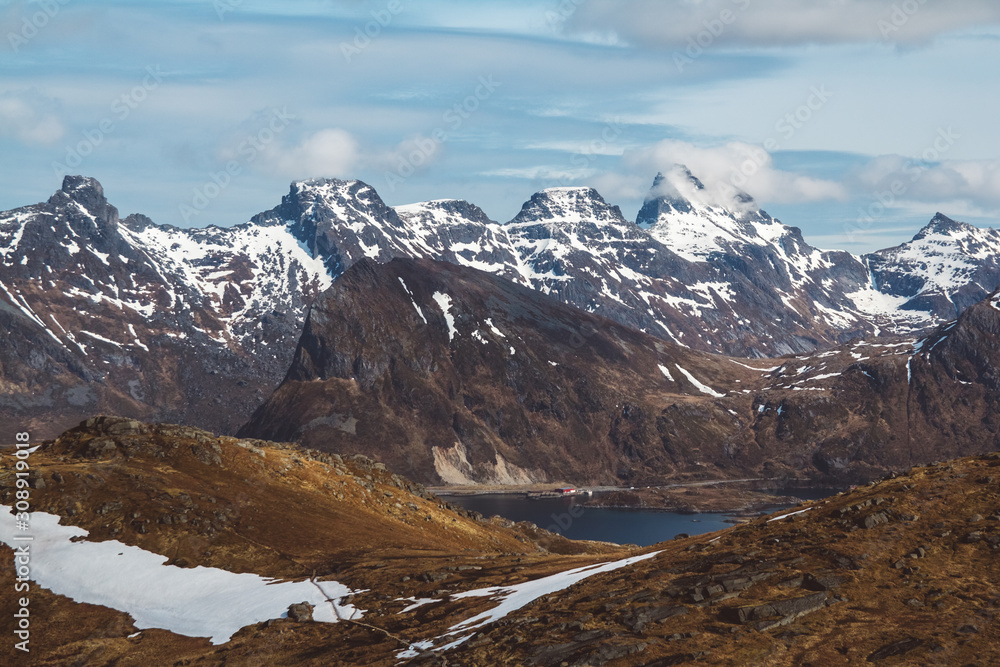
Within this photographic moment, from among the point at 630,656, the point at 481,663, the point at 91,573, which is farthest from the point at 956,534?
the point at 91,573

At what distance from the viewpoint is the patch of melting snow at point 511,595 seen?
65.8 meters

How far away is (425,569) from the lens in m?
87.4

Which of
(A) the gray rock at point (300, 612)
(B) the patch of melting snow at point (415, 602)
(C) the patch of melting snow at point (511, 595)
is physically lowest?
(C) the patch of melting snow at point (511, 595)

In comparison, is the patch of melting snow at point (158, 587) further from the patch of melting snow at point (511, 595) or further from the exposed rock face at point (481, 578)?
the patch of melting snow at point (511, 595)

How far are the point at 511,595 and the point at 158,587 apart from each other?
33330 millimetres

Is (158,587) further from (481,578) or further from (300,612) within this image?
(481,578)

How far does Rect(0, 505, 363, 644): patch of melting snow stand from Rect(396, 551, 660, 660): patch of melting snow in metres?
11.4

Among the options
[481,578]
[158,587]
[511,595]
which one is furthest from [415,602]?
[158,587]

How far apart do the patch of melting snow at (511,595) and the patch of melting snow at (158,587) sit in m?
11.4

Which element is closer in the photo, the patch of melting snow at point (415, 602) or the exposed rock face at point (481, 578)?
the exposed rock face at point (481, 578)

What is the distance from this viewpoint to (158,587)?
8744 centimetres

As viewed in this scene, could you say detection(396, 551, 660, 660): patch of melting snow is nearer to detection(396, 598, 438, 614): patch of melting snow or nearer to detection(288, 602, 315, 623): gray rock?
detection(396, 598, 438, 614): patch of melting snow

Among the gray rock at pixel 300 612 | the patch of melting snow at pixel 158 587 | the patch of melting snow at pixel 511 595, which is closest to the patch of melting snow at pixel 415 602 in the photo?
the patch of melting snow at pixel 511 595

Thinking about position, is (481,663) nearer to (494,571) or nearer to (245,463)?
(494,571)
